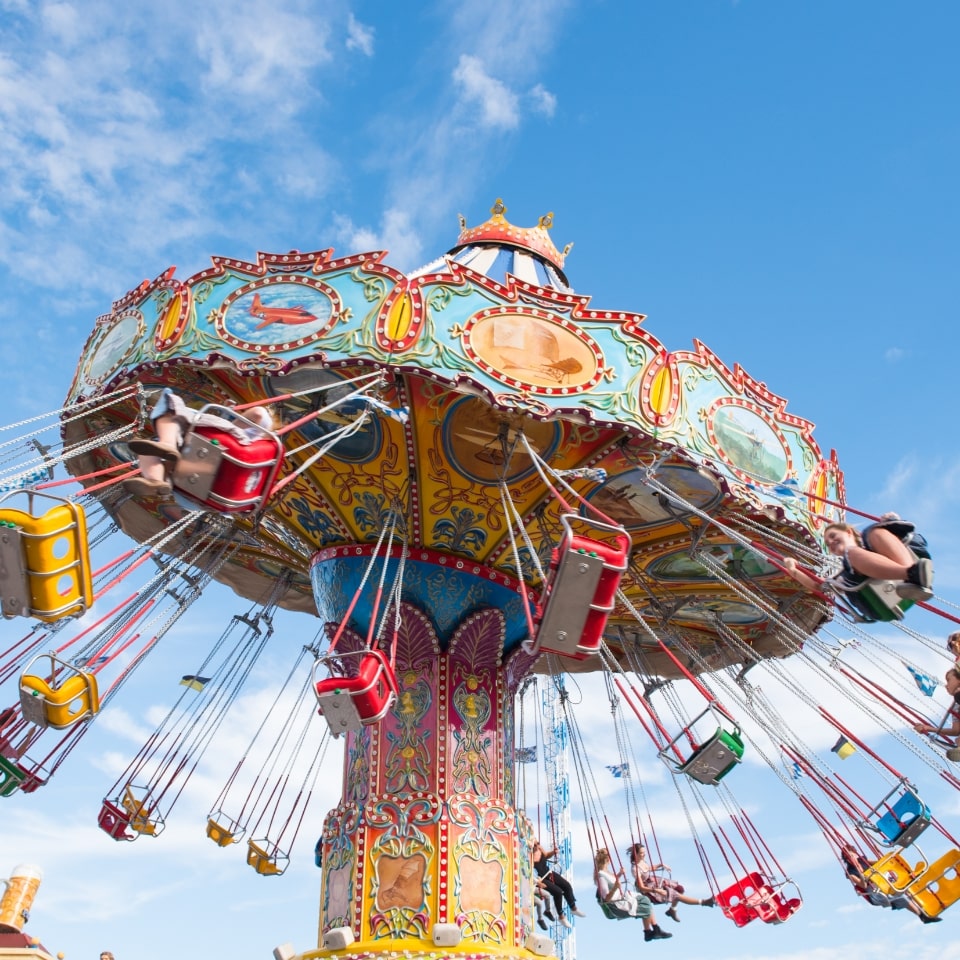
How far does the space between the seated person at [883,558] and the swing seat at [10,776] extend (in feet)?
24.0

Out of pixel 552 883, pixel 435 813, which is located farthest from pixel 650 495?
pixel 552 883

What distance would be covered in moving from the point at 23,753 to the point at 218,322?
4.39 metres

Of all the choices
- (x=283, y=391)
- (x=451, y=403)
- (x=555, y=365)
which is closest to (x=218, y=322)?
(x=283, y=391)

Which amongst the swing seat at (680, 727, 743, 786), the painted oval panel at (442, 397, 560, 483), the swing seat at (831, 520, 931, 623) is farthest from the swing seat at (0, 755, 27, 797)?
the swing seat at (831, 520, 931, 623)

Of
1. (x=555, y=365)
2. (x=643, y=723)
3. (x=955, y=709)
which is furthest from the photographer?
(x=643, y=723)

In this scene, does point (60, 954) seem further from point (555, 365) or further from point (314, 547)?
point (555, 365)

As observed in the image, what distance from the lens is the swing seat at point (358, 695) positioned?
7.69 m

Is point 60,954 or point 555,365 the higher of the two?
point 555,365

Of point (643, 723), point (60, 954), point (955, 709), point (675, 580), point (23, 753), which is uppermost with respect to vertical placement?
point (675, 580)

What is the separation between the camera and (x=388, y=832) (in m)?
9.53

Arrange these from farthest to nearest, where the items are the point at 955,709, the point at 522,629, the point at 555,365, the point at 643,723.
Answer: the point at 522,629, the point at 643,723, the point at 555,365, the point at 955,709

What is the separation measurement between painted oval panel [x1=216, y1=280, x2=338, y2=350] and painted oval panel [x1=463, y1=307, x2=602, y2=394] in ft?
3.93

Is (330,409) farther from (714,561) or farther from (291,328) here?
(714,561)

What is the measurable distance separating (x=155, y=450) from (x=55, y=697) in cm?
227
